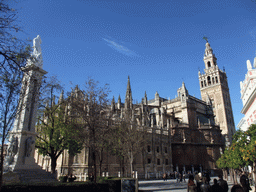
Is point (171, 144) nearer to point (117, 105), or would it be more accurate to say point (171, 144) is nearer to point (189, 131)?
point (189, 131)

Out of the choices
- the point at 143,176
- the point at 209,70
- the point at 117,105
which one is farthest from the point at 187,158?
the point at 209,70

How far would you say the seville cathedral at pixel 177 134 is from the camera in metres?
31.6

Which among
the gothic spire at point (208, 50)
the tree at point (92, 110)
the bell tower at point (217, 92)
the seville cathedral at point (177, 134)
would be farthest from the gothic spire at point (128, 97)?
the gothic spire at point (208, 50)

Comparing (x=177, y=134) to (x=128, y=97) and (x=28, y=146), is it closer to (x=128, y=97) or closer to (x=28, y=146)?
(x=128, y=97)

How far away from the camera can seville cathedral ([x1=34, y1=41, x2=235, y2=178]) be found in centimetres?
3160

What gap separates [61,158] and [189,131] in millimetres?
32656

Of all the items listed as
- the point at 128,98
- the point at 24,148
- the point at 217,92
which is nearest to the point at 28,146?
the point at 24,148

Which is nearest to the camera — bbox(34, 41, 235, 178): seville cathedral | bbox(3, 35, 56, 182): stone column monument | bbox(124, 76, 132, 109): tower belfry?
bbox(3, 35, 56, 182): stone column monument

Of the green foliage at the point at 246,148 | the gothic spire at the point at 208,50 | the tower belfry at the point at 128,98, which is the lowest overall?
the green foliage at the point at 246,148

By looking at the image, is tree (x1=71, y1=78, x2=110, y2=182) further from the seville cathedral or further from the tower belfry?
the tower belfry

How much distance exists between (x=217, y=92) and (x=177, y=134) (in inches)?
1201

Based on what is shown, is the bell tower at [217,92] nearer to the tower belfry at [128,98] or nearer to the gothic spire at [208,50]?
the gothic spire at [208,50]

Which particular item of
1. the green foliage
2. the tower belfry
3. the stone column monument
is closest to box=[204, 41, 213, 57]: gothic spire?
the tower belfry

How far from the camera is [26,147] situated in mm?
14797
